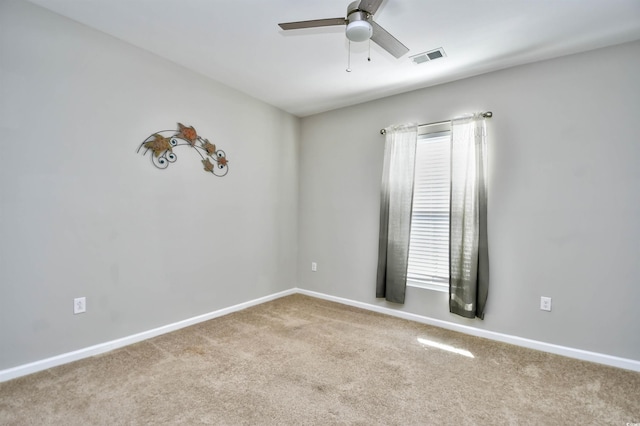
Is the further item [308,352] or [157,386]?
[308,352]

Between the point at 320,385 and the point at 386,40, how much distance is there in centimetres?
232

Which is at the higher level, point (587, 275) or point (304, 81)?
point (304, 81)

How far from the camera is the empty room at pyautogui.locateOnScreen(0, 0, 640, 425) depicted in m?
1.99

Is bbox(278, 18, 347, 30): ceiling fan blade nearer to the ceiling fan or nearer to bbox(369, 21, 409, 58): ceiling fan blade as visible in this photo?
the ceiling fan

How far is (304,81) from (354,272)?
235cm

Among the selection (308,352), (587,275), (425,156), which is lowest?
(308,352)

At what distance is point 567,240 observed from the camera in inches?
101

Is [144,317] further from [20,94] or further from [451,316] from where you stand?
[451,316]

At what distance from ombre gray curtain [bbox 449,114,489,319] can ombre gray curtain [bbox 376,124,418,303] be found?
18.2 inches

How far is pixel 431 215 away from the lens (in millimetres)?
3287

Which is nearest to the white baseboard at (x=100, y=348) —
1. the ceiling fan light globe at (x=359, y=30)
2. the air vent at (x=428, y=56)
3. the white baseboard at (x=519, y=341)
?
the white baseboard at (x=519, y=341)

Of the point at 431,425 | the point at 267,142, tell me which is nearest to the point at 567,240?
the point at 431,425

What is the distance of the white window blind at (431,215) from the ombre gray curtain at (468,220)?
0.16 meters

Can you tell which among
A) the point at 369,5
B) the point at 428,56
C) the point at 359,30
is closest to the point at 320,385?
the point at 359,30
